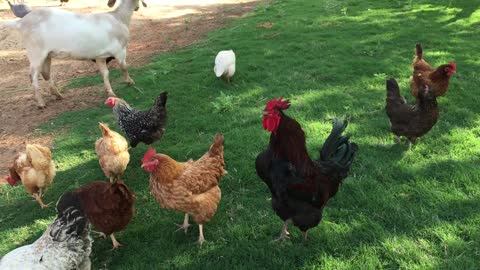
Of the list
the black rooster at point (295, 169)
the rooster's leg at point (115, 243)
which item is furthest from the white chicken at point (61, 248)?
the black rooster at point (295, 169)

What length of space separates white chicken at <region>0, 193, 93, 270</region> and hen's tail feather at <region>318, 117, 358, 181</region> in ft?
8.64

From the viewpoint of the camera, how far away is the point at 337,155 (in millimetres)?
4258

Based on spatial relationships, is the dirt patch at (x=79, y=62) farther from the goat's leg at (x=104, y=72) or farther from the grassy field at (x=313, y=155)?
the grassy field at (x=313, y=155)

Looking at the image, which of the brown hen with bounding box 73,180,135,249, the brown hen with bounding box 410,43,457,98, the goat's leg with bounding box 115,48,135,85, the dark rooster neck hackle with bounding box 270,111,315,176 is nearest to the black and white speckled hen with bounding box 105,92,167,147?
the brown hen with bounding box 73,180,135,249

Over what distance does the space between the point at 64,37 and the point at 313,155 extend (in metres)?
5.83

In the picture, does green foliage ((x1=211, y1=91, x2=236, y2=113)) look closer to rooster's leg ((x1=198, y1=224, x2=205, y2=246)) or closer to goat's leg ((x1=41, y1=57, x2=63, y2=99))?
rooster's leg ((x1=198, y1=224, x2=205, y2=246))

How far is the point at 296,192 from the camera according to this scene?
3.95 m

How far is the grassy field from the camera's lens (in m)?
4.23

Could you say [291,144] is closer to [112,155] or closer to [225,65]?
[112,155]

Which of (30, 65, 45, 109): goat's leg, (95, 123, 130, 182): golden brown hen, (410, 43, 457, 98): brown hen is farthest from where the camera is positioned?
(30, 65, 45, 109): goat's leg

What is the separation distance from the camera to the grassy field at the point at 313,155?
13.9ft

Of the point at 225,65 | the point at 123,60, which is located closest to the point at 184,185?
the point at 225,65

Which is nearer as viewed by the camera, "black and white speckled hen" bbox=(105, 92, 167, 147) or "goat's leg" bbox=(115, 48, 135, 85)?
"black and white speckled hen" bbox=(105, 92, 167, 147)

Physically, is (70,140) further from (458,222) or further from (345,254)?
Result: (458,222)
